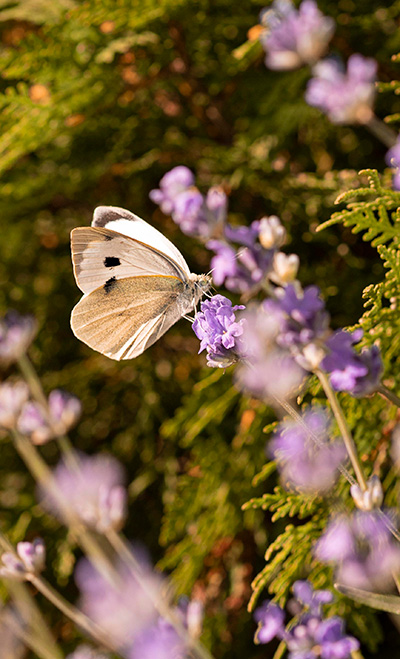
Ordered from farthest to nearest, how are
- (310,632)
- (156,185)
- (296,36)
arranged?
(156,185) → (296,36) → (310,632)

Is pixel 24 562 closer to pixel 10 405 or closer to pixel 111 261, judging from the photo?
pixel 10 405

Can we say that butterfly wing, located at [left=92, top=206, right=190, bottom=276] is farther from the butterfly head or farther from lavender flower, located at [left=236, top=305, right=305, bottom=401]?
lavender flower, located at [left=236, top=305, right=305, bottom=401]

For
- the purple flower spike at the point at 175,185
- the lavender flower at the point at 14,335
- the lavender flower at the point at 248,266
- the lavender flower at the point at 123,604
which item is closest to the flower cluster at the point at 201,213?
the purple flower spike at the point at 175,185

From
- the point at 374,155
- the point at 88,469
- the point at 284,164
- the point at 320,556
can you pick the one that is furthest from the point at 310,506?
the point at 374,155

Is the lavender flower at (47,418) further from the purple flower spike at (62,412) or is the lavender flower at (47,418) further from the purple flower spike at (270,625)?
the purple flower spike at (270,625)

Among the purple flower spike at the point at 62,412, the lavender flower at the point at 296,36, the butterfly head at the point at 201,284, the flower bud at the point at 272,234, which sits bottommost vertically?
the purple flower spike at the point at 62,412

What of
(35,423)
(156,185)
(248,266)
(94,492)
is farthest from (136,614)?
(156,185)

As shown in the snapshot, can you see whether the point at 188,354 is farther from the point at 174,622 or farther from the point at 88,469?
the point at 174,622
